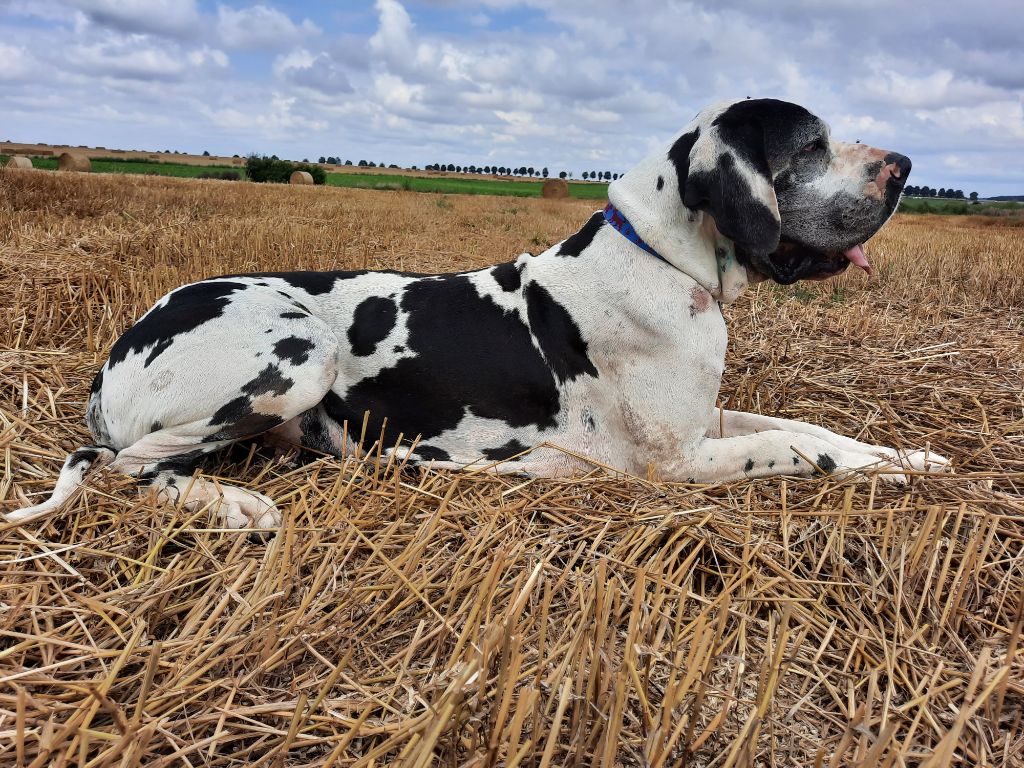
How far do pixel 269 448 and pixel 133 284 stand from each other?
3.02 meters

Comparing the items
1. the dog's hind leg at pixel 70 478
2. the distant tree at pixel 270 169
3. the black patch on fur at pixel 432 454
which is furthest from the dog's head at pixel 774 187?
the distant tree at pixel 270 169

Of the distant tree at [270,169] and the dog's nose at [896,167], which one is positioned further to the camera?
the distant tree at [270,169]

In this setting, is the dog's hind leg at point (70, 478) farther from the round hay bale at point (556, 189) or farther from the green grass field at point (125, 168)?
the round hay bale at point (556, 189)

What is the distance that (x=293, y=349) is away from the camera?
317 cm

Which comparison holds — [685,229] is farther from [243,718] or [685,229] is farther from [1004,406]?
[243,718]

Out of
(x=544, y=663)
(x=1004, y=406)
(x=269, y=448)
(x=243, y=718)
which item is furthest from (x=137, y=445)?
(x=1004, y=406)

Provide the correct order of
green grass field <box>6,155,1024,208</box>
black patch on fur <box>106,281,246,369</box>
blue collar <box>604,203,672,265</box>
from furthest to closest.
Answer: green grass field <box>6,155,1024,208</box>, blue collar <box>604,203,672,265</box>, black patch on fur <box>106,281,246,369</box>

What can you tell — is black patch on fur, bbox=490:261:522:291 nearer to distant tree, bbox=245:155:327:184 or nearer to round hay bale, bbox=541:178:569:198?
round hay bale, bbox=541:178:569:198

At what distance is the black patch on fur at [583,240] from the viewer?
3480 mm

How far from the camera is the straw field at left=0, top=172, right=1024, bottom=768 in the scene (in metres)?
1.59

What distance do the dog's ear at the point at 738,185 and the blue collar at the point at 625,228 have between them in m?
0.30

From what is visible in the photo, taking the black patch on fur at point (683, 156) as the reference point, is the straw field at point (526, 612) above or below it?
below

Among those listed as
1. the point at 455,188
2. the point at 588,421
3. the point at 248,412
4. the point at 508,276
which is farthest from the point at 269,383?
the point at 455,188

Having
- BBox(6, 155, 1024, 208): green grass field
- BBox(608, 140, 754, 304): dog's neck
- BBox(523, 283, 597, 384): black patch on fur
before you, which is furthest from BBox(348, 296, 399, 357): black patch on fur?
BBox(6, 155, 1024, 208): green grass field
